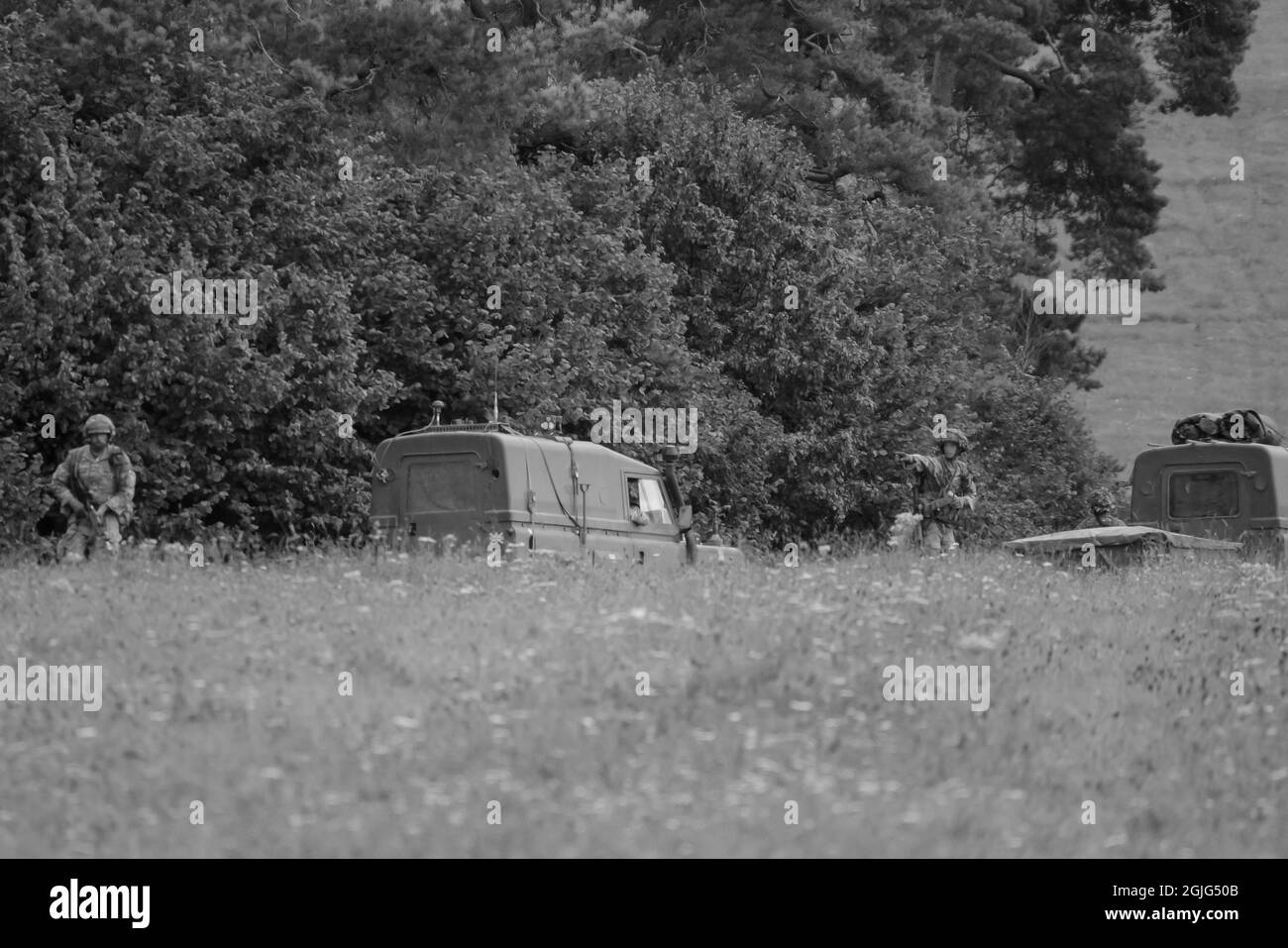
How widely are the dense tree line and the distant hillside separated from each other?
50317mm

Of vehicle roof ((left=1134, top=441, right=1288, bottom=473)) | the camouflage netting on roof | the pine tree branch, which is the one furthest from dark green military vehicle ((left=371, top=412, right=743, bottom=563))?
the pine tree branch

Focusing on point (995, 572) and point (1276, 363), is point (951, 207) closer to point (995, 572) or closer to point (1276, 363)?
point (995, 572)

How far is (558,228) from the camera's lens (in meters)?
31.9

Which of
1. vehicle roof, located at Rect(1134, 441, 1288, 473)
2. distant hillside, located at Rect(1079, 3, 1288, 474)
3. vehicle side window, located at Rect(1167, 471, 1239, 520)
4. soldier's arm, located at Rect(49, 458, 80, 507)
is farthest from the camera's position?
distant hillside, located at Rect(1079, 3, 1288, 474)

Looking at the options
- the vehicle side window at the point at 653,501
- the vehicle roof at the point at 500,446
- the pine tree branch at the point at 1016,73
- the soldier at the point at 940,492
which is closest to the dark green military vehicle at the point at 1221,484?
the soldier at the point at 940,492

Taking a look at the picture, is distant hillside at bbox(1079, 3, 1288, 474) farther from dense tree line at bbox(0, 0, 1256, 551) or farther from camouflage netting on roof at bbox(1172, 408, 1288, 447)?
camouflage netting on roof at bbox(1172, 408, 1288, 447)

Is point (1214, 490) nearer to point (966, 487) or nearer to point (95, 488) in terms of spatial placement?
point (966, 487)

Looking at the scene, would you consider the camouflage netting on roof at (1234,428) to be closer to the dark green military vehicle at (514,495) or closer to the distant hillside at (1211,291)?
the dark green military vehicle at (514,495)

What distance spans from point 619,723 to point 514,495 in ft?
27.8

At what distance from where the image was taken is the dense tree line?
25000mm

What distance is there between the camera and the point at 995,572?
1648 cm
